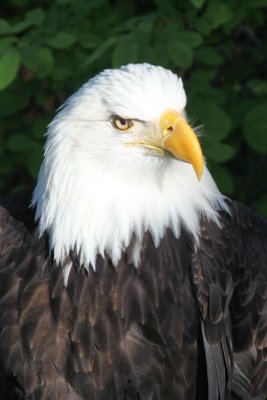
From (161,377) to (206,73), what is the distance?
6.25ft

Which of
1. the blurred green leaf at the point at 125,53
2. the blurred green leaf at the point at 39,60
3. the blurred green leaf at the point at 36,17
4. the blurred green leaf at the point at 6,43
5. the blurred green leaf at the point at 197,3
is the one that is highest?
the blurred green leaf at the point at 197,3

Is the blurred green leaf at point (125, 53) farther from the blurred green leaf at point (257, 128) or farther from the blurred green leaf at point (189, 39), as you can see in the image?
the blurred green leaf at point (257, 128)

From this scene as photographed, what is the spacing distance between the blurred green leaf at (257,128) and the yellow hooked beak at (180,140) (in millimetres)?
1427

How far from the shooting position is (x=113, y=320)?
4637 millimetres

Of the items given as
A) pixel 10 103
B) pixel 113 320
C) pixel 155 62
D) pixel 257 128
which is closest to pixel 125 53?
pixel 155 62

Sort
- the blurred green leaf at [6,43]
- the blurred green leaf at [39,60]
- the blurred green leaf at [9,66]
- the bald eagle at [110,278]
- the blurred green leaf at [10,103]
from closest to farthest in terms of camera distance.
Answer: the bald eagle at [110,278]
the blurred green leaf at [9,66]
the blurred green leaf at [6,43]
the blurred green leaf at [39,60]
the blurred green leaf at [10,103]

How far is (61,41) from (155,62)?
1.79 ft

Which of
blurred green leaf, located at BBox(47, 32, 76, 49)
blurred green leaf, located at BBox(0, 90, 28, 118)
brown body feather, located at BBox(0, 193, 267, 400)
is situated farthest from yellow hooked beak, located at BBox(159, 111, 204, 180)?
blurred green leaf, located at BBox(0, 90, 28, 118)

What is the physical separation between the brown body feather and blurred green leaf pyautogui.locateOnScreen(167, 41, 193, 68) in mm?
981

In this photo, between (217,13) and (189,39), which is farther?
(217,13)

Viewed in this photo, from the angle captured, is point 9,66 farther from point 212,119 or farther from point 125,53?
point 212,119

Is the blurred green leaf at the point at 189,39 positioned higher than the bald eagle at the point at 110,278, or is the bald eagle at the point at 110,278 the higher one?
the blurred green leaf at the point at 189,39

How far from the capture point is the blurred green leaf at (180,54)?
5.40 metres

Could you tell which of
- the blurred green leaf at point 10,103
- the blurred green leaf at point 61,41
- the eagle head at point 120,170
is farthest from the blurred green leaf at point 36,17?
the eagle head at point 120,170
